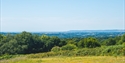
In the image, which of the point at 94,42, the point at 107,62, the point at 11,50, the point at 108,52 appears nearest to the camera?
the point at 107,62

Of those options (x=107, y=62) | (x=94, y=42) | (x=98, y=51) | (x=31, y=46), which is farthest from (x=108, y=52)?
(x=31, y=46)

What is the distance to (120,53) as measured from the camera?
29047 mm

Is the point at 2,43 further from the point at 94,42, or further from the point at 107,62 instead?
the point at 107,62

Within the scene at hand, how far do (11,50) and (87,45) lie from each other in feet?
85.0

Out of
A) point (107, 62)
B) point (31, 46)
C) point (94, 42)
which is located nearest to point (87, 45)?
point (94, 42)

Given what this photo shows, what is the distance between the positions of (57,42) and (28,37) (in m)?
12.4

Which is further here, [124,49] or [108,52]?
[108,52]

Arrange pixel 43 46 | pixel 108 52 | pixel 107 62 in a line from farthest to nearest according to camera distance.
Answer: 1. pixel 43 46
2. pixel 108 52
3. pixel 107 62

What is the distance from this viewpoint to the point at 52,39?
262 feet

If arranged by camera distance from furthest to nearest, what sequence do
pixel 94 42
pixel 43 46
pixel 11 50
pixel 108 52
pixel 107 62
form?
1. pixel 43 46
2. pixel 94 42
3. pixel 11 50
4. pixel 108 52
5. pixel 107 62

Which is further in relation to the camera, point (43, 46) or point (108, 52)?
point (43, 46)

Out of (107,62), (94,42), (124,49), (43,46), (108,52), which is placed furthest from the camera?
(43,46)

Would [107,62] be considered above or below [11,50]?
above

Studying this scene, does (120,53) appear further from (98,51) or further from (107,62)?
(107,62)
